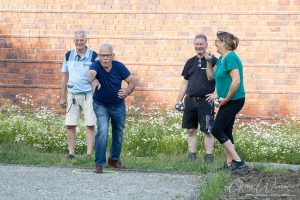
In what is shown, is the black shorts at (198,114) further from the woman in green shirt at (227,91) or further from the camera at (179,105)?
the woman in green shirt at (227,91)

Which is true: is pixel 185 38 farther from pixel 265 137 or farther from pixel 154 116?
pixel 265 137

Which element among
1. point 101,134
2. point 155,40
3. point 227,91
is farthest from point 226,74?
point 155,40

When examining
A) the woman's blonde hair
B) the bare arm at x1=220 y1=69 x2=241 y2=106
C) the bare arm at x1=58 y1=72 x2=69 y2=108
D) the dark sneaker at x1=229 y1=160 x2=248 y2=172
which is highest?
the woman's blonde hair

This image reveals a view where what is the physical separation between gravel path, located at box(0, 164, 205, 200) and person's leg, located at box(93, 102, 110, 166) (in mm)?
217

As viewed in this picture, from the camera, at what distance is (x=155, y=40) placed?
14750mm

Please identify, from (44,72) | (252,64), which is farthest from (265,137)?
(44,72)

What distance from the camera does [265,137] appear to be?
13.1 metres

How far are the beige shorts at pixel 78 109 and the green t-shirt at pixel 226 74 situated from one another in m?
2.24

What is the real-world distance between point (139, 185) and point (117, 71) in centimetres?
182

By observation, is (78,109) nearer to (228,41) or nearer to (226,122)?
(226,122)

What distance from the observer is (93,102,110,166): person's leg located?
35.6ft

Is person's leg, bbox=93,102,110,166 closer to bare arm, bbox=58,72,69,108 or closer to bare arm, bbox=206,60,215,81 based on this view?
bare arm, bbox=58,72,69,108

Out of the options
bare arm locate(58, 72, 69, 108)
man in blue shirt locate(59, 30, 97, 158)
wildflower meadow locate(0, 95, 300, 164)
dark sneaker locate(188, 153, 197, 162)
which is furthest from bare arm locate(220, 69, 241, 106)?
bare arm locate(58, 72, 69, 108)

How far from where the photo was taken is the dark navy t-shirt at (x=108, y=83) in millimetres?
11070
